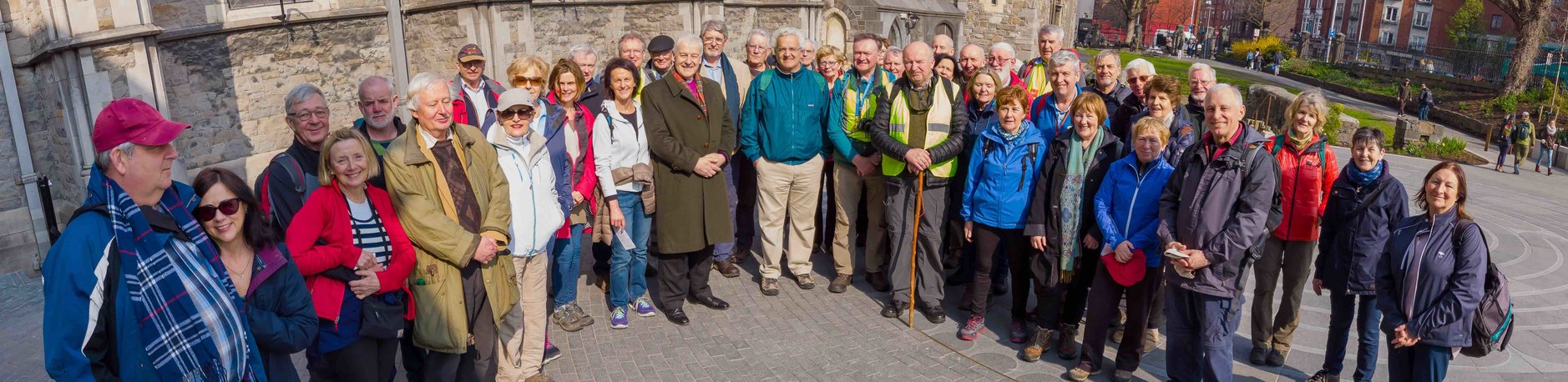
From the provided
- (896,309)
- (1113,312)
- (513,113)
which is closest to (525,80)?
(513,113)

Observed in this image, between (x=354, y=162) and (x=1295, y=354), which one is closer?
(x=354, y=162)

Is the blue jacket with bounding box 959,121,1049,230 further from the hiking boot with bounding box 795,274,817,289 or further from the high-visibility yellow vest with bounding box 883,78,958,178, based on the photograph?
the hiking boot with bounding box 795,274,817,289

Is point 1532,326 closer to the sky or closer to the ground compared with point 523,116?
closer to the ground

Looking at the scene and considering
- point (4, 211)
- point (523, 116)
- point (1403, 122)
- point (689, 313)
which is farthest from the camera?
point (1403, 122)

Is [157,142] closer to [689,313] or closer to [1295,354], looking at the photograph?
[689,313]

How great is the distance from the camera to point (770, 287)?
21.9 feet

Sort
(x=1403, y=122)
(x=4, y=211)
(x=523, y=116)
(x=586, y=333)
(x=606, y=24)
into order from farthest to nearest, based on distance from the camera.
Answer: (x=1403, y=122) → (x=606, y=24) → (x=4, y=211) → (x=586, y=333) → (x=523, y=116)

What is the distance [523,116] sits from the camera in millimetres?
4590

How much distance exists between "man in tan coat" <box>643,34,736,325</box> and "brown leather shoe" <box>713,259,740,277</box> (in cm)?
96

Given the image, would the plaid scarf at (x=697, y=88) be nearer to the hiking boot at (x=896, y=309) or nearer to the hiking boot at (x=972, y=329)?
the hiking boot at (x=896, y=309)

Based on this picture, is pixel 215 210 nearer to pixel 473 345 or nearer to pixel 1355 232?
pixel 473 345

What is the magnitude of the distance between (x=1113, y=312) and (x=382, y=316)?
3854mm

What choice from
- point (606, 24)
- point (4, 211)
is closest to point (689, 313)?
point (4, 211)

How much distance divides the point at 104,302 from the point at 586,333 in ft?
10.5
